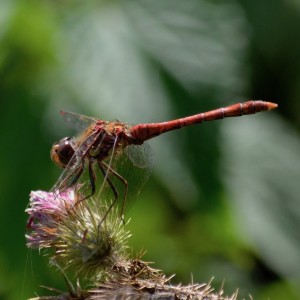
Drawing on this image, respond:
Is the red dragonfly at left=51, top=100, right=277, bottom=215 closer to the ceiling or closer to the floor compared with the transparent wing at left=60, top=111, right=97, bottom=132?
closer to the floor

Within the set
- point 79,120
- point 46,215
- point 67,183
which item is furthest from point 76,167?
point 79,120

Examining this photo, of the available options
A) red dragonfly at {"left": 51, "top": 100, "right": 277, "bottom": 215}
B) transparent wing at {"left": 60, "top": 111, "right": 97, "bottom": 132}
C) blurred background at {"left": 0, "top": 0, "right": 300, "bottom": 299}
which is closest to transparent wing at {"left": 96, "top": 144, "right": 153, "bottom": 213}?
red dragonfly at {"left": 51, "top": 100, "right": 277, "bottom": 215}

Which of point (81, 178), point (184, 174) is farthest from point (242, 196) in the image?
point (81, 178)

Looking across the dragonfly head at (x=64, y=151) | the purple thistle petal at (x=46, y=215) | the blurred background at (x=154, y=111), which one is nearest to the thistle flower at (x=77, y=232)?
the purple thistle petal at (x=46, y=215)

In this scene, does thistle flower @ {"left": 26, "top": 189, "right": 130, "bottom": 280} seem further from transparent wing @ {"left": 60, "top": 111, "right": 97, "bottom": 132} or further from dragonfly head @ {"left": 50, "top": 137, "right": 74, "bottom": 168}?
transparent wing @ {"left": 60, "top": 111, "right": 97, "bottom": 132}

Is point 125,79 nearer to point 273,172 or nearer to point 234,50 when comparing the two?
point 234,50

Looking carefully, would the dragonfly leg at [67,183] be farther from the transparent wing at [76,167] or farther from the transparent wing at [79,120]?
the transparent wing at [79,120]
